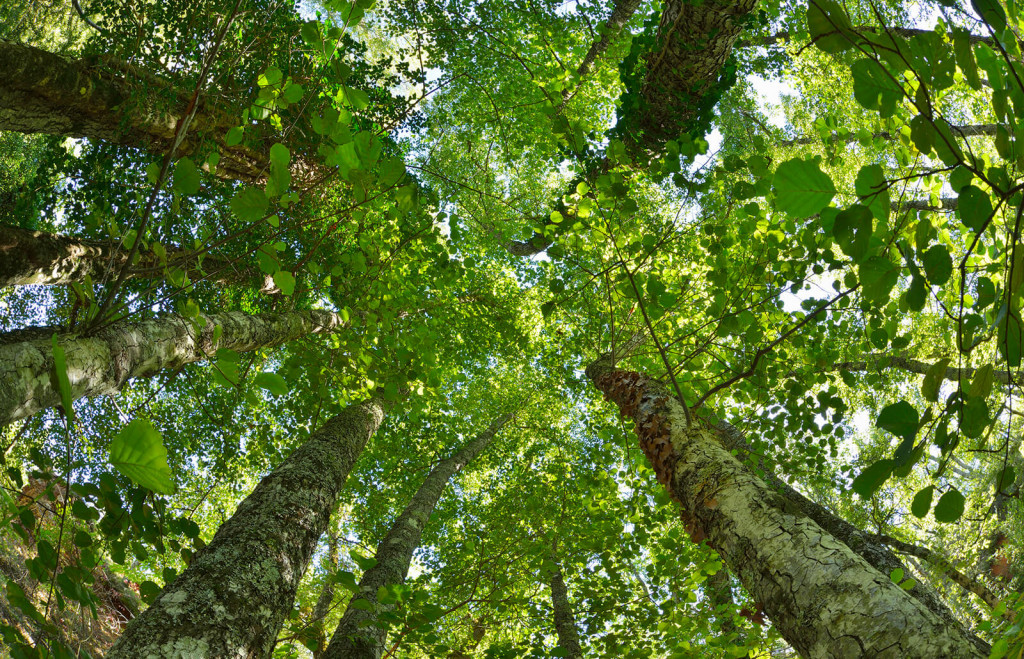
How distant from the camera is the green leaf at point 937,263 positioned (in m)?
0.90

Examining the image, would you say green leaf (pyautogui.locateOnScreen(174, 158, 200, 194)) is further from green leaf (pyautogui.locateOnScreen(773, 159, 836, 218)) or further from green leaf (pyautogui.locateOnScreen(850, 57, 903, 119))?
green leaf (pyautogui.locateOnScreen(850, 57, 903, 119))

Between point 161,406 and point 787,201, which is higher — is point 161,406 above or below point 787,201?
above

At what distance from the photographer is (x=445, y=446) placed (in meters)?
8.41

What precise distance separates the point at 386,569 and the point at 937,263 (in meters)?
4.51

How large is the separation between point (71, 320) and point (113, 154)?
12.7 ft

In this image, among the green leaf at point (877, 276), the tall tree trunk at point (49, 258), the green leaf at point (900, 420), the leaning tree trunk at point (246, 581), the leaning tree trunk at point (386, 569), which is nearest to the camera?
the green leaf at point (900, 420)

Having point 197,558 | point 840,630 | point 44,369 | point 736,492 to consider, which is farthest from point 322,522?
point 840,630

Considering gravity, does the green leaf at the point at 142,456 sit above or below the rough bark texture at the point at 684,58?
below

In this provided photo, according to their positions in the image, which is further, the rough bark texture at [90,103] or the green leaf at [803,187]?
the rough bark texture at [90,103]

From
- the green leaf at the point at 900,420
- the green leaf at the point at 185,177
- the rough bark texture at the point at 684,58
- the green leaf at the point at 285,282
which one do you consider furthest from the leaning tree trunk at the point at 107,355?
the rough bark texture at the point at 684,58

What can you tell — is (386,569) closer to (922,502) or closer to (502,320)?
(502,320)

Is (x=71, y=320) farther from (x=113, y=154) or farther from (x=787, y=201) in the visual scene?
(x=113, y=154)

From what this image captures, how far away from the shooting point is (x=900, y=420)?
72cm

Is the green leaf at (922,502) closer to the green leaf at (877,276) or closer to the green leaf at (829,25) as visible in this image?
the green leaf at (877,276)
